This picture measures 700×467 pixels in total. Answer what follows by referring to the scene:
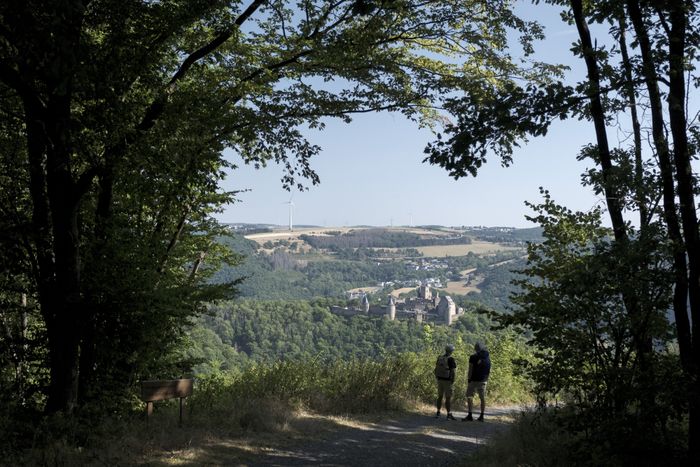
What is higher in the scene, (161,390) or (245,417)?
(161,390)

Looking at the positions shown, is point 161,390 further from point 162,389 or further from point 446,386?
point 446,386

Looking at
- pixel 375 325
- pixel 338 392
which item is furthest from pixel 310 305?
pixel 338 392

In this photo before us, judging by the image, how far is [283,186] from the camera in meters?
9.91

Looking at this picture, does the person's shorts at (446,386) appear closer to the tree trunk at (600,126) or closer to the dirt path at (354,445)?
the dirt path at (354,445)

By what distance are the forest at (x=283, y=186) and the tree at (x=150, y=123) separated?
0.04 meters

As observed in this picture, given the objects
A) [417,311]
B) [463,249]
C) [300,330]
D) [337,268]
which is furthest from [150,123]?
[463,249]

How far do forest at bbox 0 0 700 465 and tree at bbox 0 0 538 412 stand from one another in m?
0.04

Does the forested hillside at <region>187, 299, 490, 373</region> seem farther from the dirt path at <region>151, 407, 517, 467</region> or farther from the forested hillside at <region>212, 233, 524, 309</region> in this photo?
the forested hillside at <region>212, 233, 524, 309</region>

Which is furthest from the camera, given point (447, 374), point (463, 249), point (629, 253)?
point (463, 249)

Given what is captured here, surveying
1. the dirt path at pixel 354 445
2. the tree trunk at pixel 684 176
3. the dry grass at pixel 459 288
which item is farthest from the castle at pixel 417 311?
the tree trunk at pixel 684 176

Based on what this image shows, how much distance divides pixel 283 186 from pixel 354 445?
4532 mm

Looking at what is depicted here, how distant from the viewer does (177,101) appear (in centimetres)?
781

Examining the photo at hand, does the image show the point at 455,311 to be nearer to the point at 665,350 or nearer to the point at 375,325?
the point at 375,325

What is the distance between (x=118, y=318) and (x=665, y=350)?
7.64 m
